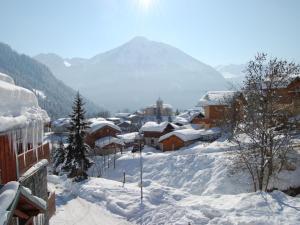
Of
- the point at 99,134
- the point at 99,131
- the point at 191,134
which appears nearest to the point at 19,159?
the point at 191,134

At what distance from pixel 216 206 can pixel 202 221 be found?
1.96 meters

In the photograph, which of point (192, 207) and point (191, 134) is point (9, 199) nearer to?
point (192, 207)

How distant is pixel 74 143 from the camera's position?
35.3m

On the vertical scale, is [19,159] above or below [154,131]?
above

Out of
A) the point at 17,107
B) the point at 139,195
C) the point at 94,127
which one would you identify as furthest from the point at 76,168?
the point at 94,127

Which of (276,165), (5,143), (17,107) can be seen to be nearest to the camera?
(5,143)

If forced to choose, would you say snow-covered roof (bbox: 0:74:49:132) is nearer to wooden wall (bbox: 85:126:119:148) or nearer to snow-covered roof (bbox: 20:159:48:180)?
snow-covered roof (bbox: 20:159:48:180)

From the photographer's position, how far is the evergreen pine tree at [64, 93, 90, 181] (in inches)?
1380

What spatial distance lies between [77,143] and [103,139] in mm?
27929

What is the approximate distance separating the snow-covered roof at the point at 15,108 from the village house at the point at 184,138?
37.4 meters

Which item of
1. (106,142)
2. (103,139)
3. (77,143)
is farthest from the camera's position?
(103,139)

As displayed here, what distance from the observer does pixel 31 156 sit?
13305mm

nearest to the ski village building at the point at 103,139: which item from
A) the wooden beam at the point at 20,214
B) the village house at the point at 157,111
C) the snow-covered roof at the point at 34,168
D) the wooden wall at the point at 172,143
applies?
the wooden wall at the point at 172,143

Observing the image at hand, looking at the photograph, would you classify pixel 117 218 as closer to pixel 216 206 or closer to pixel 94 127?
pixel 216 206
